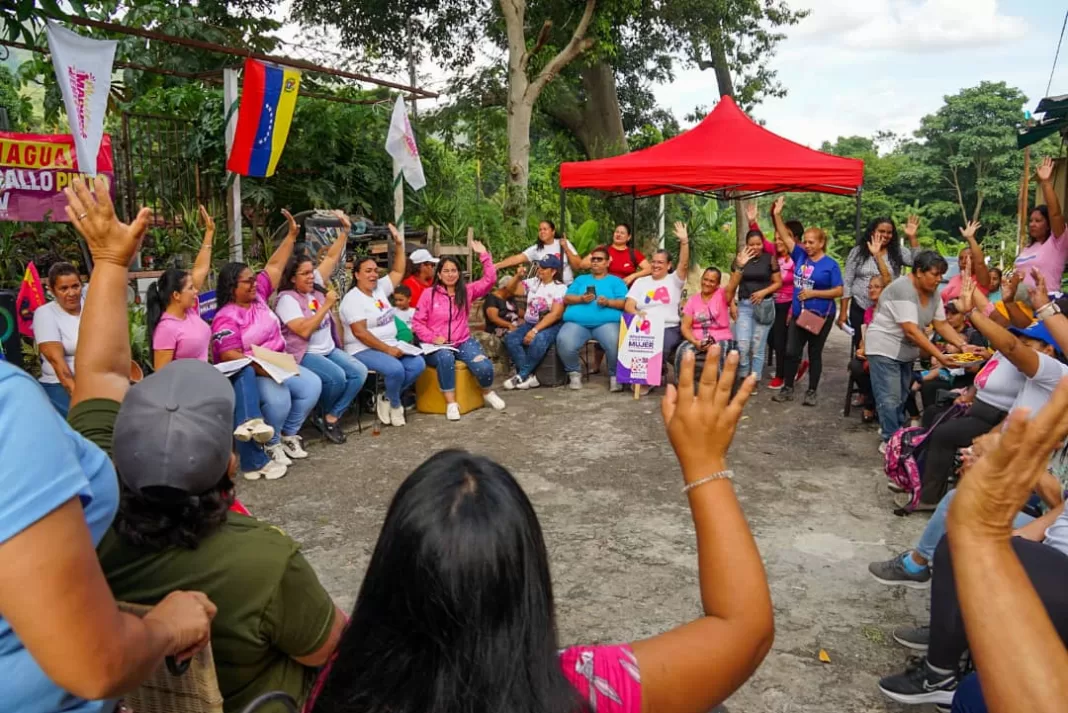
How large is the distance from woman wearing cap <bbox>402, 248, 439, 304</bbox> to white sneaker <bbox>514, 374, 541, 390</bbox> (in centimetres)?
138

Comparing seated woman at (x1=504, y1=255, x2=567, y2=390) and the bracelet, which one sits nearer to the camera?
the bracelet

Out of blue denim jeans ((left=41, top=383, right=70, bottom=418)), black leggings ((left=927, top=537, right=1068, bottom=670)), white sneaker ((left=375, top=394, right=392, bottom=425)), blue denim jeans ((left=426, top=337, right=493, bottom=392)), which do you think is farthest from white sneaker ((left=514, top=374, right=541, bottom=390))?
black leggings ((left=927, top=537, right=1068, bottom=670))

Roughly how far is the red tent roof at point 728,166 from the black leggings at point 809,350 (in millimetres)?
1684

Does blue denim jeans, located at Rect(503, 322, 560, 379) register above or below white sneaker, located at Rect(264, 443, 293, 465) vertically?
above

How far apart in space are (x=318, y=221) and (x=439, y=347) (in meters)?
2.69

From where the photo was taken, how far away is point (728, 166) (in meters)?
8.38

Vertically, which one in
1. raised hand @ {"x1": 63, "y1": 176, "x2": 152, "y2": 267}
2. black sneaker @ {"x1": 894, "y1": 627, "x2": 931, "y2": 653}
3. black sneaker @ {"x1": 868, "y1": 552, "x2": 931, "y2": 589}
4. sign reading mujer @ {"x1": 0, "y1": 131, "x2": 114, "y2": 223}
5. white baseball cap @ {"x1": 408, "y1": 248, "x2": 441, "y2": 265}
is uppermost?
sign reading mujer @ {"x1": 0, "y1": 131, "x2": 114, "y2": 223}

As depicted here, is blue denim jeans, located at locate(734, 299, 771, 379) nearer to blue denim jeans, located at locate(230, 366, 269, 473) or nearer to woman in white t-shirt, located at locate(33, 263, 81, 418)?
blue denim jeans, located at locate(230, 366, 269, 473)

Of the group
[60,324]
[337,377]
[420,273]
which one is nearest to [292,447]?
[337,377]

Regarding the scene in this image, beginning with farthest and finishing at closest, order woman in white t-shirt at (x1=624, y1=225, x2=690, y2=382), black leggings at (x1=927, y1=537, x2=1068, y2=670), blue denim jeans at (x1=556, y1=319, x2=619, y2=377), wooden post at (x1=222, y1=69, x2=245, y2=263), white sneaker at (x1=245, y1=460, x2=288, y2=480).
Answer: blue denim jeans at (x1=556, y1=319, x2=619, y2=377)
woman in white t-shirt at (x1=624, y1=225, x2=690, y2=382)
wooden post at (x1=222, y1=69, x2=245, y2=263)
white sneaker at (x1=245, y1=460, x2=288, y2=480)
black leggings at (x1=927, y1=537, x2=1068, y2=670)

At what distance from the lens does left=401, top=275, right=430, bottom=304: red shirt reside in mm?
7684

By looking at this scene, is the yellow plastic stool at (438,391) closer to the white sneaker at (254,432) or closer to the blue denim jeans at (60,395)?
the white sneaker at (254,432)

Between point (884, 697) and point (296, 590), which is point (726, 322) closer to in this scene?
point (884, 697)

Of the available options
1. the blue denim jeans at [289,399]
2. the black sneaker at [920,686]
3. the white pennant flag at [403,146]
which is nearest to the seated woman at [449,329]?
the blue denim jeans at [289,399]
